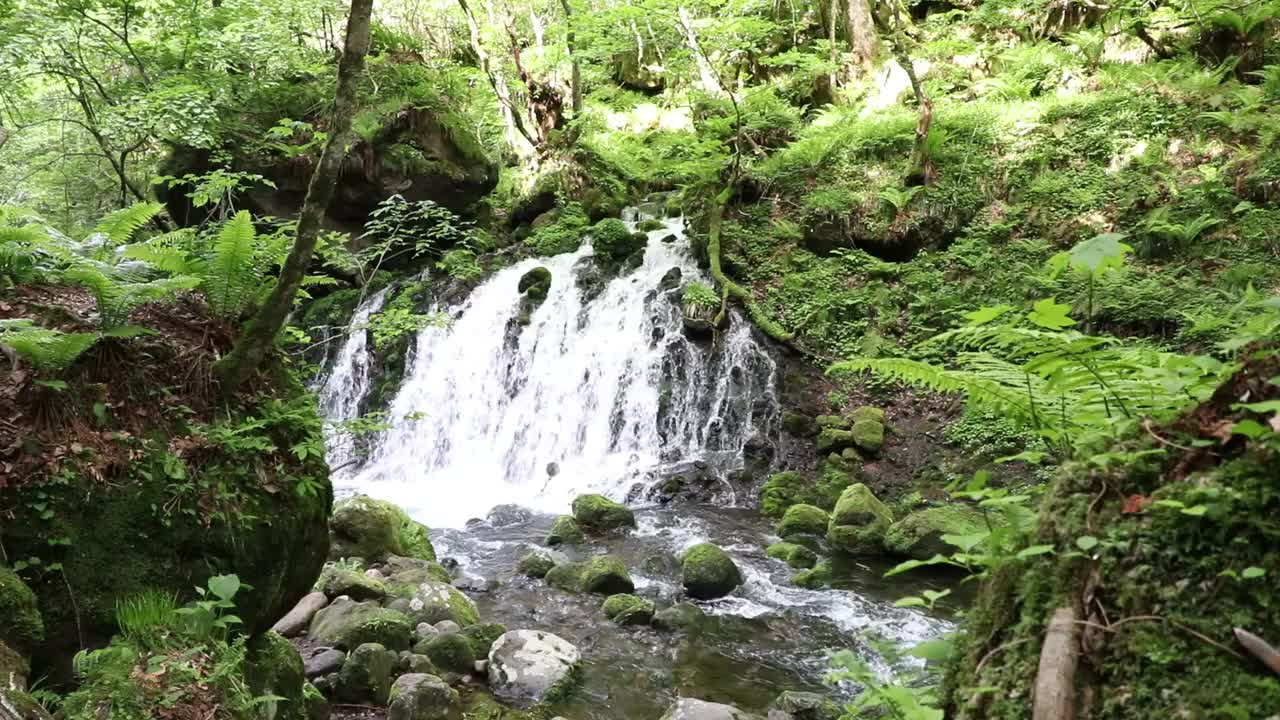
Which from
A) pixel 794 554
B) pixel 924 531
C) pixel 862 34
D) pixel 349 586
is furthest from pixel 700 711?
pixel 862 34

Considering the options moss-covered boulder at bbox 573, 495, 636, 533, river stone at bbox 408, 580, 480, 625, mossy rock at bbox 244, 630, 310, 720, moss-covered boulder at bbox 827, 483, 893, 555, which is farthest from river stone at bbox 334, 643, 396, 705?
moss-covered boulder at bbox 827, 483, 893, 555

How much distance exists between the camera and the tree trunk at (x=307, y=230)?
14.2 feet

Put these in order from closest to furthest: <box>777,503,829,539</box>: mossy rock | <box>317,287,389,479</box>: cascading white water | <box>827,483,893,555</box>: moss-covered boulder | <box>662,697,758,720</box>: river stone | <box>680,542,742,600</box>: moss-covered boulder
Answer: <box>662,697,758,720</box>: river stone → <box>680,542,742,600</box>: moss-covered boulder → <box>827,483,893,555</box>: moss-covered boulder → <box>777,503,829,539</box>: mossy rock → <box>317,287,389,479</box>: cascading white water

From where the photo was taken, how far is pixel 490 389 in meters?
13.6

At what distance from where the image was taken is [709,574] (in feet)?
25.6

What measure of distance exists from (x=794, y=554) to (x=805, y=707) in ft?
10.4

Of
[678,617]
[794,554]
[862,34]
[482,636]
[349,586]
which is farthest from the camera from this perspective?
[862,34]

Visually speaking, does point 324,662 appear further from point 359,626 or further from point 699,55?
point 699,55

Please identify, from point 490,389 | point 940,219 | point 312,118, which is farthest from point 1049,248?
point 312,118

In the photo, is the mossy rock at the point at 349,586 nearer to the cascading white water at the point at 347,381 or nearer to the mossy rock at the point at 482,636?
the mossy rock at the point at 482,636

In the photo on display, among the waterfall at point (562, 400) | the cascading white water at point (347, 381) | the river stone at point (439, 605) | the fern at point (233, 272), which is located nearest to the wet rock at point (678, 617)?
the river stone at point (439, 605)

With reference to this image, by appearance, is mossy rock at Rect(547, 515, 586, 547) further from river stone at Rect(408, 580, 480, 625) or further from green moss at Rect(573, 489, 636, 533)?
river stone at Rect(408, 580, 480, 625)

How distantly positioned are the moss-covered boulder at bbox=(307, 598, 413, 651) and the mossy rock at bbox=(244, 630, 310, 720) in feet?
4.07

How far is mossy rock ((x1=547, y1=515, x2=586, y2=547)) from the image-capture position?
9.38 meters
